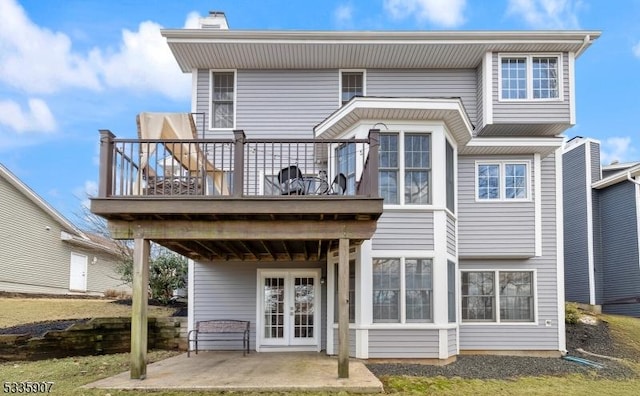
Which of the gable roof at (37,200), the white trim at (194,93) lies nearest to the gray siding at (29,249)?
the gable roof at (37,200)

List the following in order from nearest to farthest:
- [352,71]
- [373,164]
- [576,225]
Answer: [373,164]
[352,71]
[576,225]

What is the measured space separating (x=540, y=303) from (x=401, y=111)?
5634 millimetres

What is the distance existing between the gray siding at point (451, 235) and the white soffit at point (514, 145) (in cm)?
180

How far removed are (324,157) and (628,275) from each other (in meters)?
11.5

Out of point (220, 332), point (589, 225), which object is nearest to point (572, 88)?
point (589, 225)

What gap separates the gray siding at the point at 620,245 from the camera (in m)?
16.4

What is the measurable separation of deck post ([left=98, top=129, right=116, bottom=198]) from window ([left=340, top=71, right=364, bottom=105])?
20.4 feet

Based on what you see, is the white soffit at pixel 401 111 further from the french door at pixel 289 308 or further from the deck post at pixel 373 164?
the french door at pixel 289 308

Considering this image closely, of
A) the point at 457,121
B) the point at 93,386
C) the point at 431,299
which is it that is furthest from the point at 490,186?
the point at 93,386

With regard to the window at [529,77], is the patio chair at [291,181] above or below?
below

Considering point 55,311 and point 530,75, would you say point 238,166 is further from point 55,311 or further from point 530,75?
point 55,311

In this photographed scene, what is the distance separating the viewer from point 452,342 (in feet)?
33.7

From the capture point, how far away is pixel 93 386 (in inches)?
285

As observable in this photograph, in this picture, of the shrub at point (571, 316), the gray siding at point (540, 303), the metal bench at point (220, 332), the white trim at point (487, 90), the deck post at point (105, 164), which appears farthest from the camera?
the shrub at point (571, 316)
